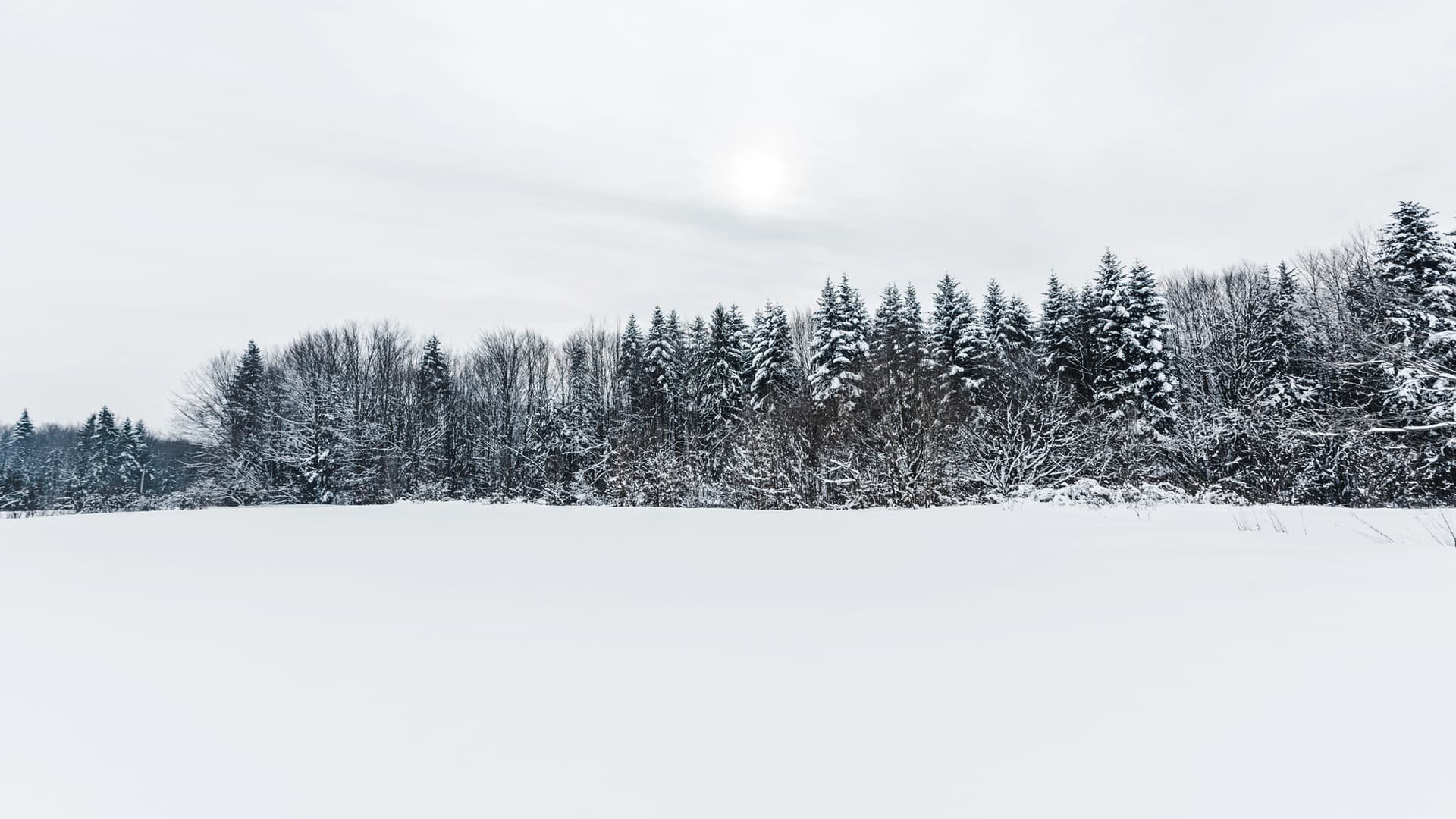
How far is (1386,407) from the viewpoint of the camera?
53.5 ft

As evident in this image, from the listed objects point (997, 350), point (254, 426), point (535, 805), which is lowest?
point (535, 805)

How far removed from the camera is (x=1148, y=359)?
83.8 feet

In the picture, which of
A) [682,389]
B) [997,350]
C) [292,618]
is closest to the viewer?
[292,618]

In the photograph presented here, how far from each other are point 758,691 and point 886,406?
13723mm

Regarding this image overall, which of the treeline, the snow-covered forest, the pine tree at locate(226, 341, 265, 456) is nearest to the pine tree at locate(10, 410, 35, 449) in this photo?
the treeline

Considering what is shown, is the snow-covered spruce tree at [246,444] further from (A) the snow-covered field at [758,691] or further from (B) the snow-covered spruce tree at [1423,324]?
(B) the snow-covered spruce tree at [1423,324]

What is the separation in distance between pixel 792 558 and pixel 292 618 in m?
3.58

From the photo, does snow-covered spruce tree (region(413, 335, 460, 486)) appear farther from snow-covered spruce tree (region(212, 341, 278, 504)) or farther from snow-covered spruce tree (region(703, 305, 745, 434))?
snow-covered spruce tree (region(703, 305, 745, 434))

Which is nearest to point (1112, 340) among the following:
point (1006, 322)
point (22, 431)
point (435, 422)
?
point (1006, 322)

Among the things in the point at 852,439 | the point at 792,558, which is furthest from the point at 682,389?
the point at 792,558

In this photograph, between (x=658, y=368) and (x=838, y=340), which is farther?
(x=658, y=368)

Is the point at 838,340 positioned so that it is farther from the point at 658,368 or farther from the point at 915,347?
the point at 658,368

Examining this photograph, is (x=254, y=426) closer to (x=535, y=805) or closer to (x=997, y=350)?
(x=997, y=350)

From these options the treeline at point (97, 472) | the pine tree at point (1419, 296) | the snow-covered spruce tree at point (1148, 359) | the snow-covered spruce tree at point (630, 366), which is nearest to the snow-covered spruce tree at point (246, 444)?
the treeline at point (97, 472)
